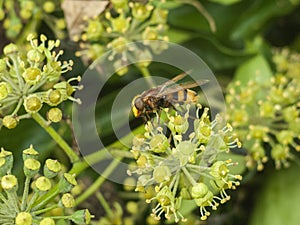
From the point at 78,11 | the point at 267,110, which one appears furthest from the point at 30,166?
the point at 267,110

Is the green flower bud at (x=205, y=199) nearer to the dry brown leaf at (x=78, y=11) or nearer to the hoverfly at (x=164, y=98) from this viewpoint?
the hoverfly at (x=164, y=98)

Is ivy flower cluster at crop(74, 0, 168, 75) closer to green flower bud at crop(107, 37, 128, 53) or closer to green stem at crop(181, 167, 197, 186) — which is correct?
green flower bud at crop(107, 37, 128, 53)

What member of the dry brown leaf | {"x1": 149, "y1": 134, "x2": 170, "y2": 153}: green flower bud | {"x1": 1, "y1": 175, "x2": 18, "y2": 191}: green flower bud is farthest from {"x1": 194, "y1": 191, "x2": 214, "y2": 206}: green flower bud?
the dry brown leaf

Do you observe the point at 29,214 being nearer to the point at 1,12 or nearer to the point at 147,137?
the point at 147,137

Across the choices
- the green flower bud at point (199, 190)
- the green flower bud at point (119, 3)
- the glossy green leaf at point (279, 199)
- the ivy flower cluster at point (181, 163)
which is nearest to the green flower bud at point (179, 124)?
the ivy flower cluster at point (181, 163)

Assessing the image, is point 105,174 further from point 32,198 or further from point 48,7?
point 48,7

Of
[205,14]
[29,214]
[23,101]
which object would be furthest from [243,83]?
[29,214]
